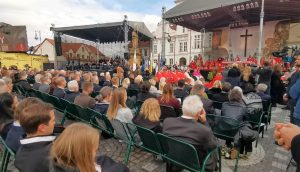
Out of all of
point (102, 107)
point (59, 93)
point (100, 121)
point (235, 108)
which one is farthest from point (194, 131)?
point (59, 93)

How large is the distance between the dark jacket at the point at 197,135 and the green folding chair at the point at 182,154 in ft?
0.30

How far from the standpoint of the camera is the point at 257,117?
15.9 ft

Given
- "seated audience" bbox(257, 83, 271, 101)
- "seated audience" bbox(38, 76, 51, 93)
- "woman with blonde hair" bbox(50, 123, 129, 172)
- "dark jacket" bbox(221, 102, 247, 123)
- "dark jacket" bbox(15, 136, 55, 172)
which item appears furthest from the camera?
"seated audience" bbox(38, 76, 51, 93)

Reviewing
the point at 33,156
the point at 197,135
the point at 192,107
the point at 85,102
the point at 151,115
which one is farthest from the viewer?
the point at 85,102

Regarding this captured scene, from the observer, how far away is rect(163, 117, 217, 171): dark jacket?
112 inches

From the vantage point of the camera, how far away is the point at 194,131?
2846mm

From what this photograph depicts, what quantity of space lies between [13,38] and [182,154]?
1286 inches

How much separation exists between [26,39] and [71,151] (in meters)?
33.3

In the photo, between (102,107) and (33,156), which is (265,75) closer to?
(102,107)

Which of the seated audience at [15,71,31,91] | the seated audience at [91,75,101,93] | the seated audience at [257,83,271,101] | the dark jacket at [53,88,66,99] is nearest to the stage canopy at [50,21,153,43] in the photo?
the seated audience at [91,75,101,93]

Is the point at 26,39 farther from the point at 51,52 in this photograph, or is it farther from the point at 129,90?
the point at 129,90

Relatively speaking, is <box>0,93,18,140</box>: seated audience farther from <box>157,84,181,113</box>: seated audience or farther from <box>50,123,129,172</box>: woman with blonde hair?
<box>157,84,181,113</box>: seated audience

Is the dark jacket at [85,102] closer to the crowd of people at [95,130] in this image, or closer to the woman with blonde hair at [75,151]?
the crowd of people at [95,130]

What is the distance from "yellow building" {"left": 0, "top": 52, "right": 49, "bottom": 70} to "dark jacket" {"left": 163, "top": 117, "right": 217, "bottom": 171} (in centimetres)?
2387
